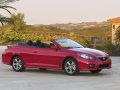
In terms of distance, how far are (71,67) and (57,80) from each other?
1.73 m

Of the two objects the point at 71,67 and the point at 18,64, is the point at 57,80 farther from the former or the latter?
the point at 18,64

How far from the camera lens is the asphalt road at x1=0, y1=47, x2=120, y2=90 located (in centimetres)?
Result: 1283

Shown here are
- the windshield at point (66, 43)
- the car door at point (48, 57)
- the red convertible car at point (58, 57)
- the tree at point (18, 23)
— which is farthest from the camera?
the tree at point (18, 23)

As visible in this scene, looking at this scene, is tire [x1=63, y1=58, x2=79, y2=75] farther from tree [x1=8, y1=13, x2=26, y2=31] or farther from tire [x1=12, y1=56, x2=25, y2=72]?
tree [x1=8, y1=13, x2=26, y2=31]

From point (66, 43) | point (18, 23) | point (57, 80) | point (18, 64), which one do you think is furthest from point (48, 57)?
point (18, 23)

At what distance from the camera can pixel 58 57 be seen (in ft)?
54.4

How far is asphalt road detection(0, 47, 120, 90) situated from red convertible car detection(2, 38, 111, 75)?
0.99ft

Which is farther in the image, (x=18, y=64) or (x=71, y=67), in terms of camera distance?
(x=18, y=64)

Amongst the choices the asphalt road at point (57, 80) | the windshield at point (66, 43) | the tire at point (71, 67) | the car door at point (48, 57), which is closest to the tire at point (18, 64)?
the asphalt road at point (57, 80)

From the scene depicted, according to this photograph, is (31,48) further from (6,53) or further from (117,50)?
(117,50)

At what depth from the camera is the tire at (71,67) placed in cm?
1616

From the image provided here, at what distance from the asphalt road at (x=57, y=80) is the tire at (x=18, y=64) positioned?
0.28 m

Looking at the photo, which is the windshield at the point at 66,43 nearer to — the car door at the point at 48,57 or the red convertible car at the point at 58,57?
the red convertible car at the point at 58,57

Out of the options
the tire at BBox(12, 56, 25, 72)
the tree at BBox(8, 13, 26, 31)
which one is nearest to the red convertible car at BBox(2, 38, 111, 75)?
the tire at BBox(12, 56, 25, 72)
